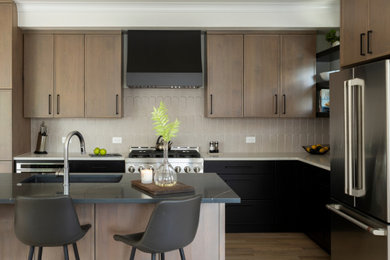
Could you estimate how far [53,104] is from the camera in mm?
4707

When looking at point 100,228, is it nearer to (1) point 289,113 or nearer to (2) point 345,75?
(2) point 345,75

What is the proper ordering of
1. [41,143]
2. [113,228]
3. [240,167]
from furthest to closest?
[41,143] < [240,167] < [113,228]

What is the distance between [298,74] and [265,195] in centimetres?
153

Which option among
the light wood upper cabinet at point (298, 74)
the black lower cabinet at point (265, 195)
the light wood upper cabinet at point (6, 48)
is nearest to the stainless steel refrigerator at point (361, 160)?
the black lower cabinet at point (265, 195)

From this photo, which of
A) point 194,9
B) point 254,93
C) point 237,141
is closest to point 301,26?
point 254,93

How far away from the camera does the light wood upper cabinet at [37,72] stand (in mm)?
4664

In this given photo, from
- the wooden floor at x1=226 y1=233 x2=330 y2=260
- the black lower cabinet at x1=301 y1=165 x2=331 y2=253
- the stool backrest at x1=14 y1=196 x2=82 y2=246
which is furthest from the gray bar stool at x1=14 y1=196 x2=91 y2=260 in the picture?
the black lower cabinet at x1=301 y1=165 x2=331 y2=253

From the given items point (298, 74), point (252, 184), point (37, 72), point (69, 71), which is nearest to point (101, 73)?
point (69, 71)

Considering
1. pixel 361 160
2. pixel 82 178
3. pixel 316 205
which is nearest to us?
pixel 361 160

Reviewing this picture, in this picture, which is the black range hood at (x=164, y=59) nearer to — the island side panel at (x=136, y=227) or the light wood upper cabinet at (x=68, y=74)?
the light wood upper cabinet at (x=68, y=74)

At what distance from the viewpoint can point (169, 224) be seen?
6.66 feet

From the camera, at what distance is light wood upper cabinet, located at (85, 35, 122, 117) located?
185 inches

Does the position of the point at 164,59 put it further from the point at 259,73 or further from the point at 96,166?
the point at 96,166

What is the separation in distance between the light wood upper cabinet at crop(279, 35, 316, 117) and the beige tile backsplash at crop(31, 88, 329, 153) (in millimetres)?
407
